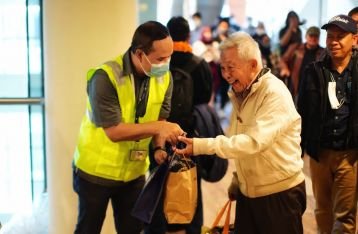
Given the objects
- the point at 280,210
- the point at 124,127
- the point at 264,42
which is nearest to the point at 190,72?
the point at 124,127

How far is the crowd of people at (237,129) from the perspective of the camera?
6.77 ft

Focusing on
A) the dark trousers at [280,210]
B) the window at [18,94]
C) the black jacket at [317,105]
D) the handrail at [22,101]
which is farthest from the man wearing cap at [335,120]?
the window at [18,94]

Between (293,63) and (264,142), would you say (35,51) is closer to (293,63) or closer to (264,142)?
(264,142)

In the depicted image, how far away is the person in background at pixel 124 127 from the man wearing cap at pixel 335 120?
1.13 meters

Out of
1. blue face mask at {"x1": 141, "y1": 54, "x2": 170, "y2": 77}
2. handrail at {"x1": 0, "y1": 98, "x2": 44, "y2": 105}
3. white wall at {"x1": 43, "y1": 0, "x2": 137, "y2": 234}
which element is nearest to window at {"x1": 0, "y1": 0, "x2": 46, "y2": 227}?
handrail at {"x1": 0, "y1": 98, "x2": 44, "y2": 105}

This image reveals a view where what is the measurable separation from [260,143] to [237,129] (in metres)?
0.24

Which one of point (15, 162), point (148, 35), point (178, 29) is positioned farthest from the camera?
point (15, 162)

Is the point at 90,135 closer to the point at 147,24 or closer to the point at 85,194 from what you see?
the point at 85,194

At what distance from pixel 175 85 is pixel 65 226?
112 cm

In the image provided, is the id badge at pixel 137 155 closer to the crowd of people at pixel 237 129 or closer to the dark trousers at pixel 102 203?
the crowd of people at pixel 237 129

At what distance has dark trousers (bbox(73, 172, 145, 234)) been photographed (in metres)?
2.41

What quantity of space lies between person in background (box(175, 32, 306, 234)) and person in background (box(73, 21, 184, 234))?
0.28m

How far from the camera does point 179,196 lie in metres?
2.21

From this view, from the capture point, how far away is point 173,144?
88.0 inches
